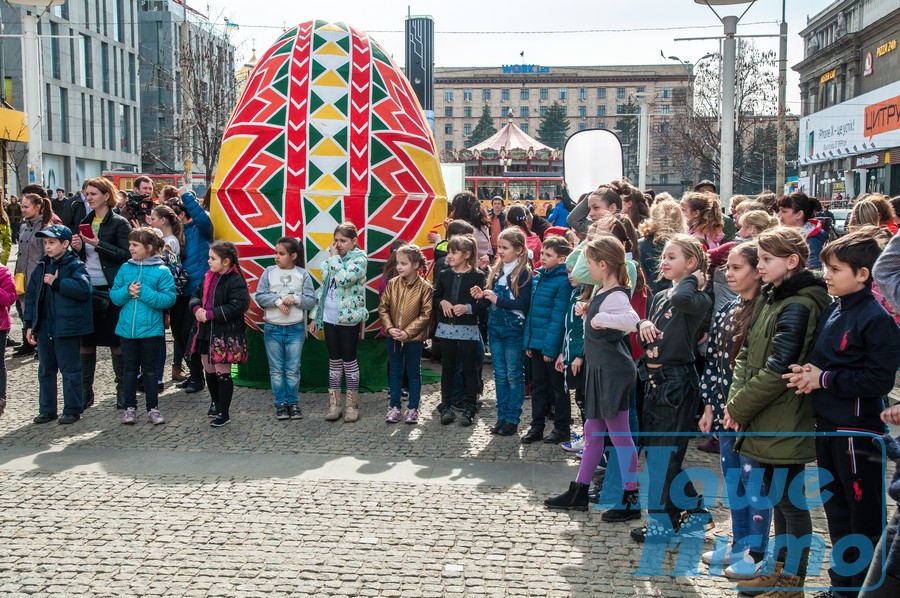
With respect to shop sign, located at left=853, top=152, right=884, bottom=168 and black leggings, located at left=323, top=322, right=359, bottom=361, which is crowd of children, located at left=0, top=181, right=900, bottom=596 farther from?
shop sign, located at left=853, top=152, right=884, bottom=168

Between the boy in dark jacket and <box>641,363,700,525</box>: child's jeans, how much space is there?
1654 millimetres

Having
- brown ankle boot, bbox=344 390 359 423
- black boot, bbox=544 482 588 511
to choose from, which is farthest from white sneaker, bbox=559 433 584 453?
brown ankle boot, bbox=344 390 359 423

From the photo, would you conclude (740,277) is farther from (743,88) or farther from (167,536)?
(743,88)

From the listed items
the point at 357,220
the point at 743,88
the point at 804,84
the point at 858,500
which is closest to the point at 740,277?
the point at 858,500

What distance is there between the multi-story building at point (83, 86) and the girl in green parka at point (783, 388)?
38.5m

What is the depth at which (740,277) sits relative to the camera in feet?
14.6

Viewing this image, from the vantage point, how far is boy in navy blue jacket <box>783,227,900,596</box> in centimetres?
380

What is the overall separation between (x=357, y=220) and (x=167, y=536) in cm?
400

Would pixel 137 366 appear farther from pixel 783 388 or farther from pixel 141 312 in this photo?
pixel 783 388

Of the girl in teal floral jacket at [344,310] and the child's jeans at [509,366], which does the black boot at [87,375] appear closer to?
the girl in teal floral jacket at [344,310]

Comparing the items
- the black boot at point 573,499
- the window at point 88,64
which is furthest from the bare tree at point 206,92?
the window at point 88,64

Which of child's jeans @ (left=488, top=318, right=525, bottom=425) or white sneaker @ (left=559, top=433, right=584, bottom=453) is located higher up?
child's jeans @ (left=488, top=318, right=525, bottom=425)

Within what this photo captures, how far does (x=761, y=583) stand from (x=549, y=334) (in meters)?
2.78

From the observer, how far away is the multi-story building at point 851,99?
146 feet
